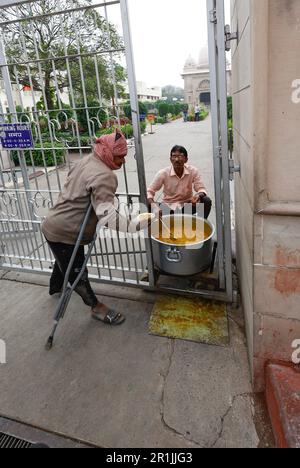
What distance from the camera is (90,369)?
2.49m

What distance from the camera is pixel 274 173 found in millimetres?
1707

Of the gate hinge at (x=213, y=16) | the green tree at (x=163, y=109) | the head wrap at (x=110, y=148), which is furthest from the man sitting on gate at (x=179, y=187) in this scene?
the green tree at (x=163, y=109)

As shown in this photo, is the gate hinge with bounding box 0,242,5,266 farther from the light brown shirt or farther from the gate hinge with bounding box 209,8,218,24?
the gate hinge with bounding box 209,8,218,24

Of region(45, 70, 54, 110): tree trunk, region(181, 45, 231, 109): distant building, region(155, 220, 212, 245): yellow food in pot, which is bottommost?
region(155, 220, 212, 245): yellow food in pot

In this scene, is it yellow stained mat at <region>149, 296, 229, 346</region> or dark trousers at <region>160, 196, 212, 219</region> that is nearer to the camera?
yellow stained mat at <region>149, 296, 229, 346</region>

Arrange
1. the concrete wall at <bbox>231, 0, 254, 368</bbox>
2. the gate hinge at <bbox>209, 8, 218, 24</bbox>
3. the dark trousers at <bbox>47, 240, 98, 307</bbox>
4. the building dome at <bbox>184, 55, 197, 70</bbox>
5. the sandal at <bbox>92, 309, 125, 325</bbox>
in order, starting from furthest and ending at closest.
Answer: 1. the building dome at <bbox>184, 55, 197, 70</bbox>
2. the sandal at <bbox>92, 309, 125, 325</bbox>
3. the dark trousers at <bbox>47, 240, 98, 307</bbox>
4. the gate hinge at <bbox>209, 8, 218, 24</bbox>
5. the concrete wall at <bbox>231, 0, 254, 368</bbox>

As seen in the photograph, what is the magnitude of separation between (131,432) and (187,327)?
1046 millimetres

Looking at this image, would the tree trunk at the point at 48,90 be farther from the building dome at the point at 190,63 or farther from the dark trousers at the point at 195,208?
the building dome at the point at 190,63

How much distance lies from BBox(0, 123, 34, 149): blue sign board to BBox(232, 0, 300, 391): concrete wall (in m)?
2.40

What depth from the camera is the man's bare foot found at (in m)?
2.95

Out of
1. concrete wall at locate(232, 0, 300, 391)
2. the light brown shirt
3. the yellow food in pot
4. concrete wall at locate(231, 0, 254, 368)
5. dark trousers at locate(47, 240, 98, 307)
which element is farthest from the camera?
the yellow food in pot

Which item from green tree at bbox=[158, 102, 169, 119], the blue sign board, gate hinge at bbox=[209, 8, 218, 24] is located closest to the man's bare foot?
the blue sign board

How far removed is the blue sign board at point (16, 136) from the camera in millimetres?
3338

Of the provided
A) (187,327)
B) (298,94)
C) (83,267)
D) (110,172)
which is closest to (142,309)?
(187,327)
